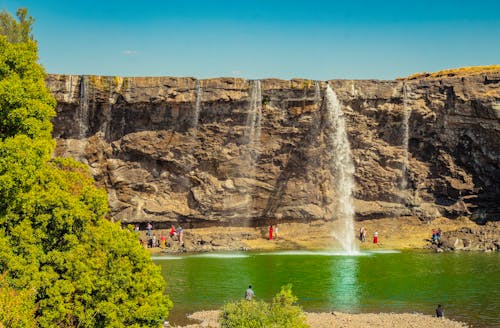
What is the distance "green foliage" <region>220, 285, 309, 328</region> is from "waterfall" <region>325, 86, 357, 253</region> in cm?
4004

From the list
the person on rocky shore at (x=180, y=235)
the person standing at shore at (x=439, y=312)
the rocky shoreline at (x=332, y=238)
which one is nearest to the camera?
the person standing at shore at (x=439, y=312)

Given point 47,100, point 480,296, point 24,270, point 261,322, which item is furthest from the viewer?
point 480,296

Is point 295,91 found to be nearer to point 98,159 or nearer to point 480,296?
point 98,159

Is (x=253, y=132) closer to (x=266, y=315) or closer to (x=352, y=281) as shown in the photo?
(x=352, y=281)

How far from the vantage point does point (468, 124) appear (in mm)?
61156

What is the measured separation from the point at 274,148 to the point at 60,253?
4399cm

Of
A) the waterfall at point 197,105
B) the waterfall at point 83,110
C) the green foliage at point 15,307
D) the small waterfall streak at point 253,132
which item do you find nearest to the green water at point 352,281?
the small waterfall streak at point 253,132

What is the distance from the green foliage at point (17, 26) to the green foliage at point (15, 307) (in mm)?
43380

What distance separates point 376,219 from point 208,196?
59.7 ft

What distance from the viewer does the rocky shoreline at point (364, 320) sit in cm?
2847

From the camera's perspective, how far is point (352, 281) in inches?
1571

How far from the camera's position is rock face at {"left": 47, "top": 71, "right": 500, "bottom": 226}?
60969 mm

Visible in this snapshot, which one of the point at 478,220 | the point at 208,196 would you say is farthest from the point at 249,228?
the point at 478,220

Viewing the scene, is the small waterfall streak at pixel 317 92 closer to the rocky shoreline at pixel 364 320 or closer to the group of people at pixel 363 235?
the group of people at pixel 363 235
